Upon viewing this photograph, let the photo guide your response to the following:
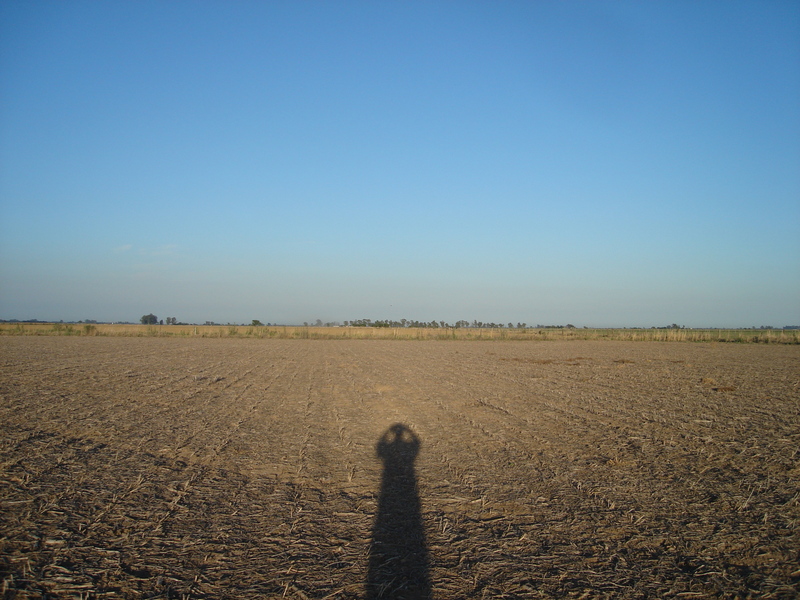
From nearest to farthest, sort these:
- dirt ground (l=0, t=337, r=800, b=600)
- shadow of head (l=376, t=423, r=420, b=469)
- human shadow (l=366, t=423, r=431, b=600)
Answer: human shadow (l=366, t=423, r=431, b=600)
dirt ground (l=0, t=337, r=800, b=600)
shadow of head (l=376, t=423, r=420, b=469)

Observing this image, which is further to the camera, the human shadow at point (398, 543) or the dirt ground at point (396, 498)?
the dirt ground at point (396, 498)

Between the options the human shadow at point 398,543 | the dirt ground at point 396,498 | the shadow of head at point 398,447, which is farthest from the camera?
the shadow of head at point 398,447

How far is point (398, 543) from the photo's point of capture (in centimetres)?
385

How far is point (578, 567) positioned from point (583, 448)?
354 cm

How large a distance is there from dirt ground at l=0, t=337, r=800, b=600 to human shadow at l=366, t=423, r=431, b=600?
0.02 meters

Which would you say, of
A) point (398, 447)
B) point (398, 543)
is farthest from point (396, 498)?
point (398, 447)

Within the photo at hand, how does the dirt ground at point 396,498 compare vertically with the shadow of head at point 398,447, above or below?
above

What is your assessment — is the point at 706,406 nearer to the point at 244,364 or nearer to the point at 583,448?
the point at 583,448

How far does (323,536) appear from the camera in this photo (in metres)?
3.99

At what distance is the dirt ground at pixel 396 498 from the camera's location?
10.8ft

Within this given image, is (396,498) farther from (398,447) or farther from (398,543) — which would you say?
(398,447)

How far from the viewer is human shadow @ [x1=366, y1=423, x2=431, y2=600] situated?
3.18 metres

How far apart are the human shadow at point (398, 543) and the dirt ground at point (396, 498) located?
0.02m

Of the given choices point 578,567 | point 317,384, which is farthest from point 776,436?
A: point 317,384
